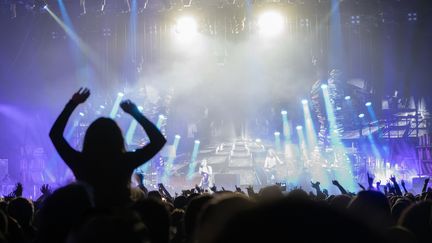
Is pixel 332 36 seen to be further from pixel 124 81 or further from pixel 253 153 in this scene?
pixel 124 81

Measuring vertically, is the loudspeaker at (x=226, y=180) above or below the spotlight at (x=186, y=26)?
below

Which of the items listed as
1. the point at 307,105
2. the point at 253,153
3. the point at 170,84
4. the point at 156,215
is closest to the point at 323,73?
the point at 307,105

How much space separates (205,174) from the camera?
67.7 ft

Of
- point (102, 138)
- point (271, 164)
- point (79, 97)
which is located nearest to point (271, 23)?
point (271, 164)

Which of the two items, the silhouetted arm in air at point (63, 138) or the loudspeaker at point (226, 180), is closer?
the silhouetted arm in air at point (63, 138)

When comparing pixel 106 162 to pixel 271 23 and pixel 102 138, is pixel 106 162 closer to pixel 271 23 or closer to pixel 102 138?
pixel 102 138

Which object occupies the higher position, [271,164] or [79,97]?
[79,97]

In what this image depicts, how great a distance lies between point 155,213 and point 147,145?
2.57 feet

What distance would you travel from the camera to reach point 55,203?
1914 mm

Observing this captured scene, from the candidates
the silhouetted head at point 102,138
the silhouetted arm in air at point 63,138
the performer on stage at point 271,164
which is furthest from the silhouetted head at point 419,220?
the performer on stage at point 271,164

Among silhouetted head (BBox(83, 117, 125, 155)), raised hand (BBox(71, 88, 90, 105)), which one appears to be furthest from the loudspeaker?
silhouetted head (BBox(83, 117, 125, 155))

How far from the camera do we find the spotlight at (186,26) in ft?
68.7

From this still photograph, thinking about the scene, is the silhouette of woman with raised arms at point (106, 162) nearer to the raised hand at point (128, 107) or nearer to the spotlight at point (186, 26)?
the raised hand at point (128, 107)

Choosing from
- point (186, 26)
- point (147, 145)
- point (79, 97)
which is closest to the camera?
point (147, 145)
